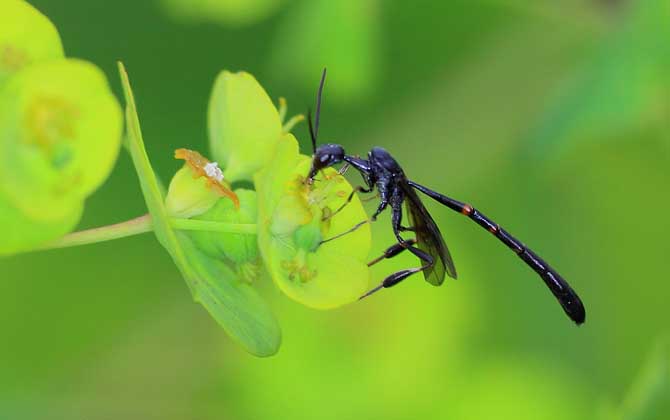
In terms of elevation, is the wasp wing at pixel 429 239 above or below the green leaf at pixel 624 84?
below

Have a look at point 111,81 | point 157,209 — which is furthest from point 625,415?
point 111,81

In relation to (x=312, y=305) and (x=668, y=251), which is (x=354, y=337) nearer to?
A: (x=668, y=251)

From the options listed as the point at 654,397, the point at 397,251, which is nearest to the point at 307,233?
the point at 397,251

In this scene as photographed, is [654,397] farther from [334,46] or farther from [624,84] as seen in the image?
[334,46]

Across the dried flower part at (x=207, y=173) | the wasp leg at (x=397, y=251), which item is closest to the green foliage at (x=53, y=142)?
the dried flower part at (x=207, y=173)

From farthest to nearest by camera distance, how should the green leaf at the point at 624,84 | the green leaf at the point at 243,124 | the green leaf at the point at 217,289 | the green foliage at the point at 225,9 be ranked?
the green foliage at the point at 225,9, the green leaf at the point at 624,84, the green leaf at the point at 243,124, the green leaf at the point at 217,289

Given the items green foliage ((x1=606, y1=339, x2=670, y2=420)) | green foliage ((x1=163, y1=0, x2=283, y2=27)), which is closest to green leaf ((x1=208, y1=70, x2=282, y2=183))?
green foliage ((x1=606, y1=339, x2=670, y2=420))

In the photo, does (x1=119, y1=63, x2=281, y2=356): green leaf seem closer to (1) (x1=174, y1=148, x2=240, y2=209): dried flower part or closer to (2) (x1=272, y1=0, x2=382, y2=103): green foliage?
(1) (x1=174, y1=148, x2=240, y2=209): dried flower part

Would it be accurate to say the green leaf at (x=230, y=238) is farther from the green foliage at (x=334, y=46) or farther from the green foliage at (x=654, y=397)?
the green foliage at (x=334, y=46)
